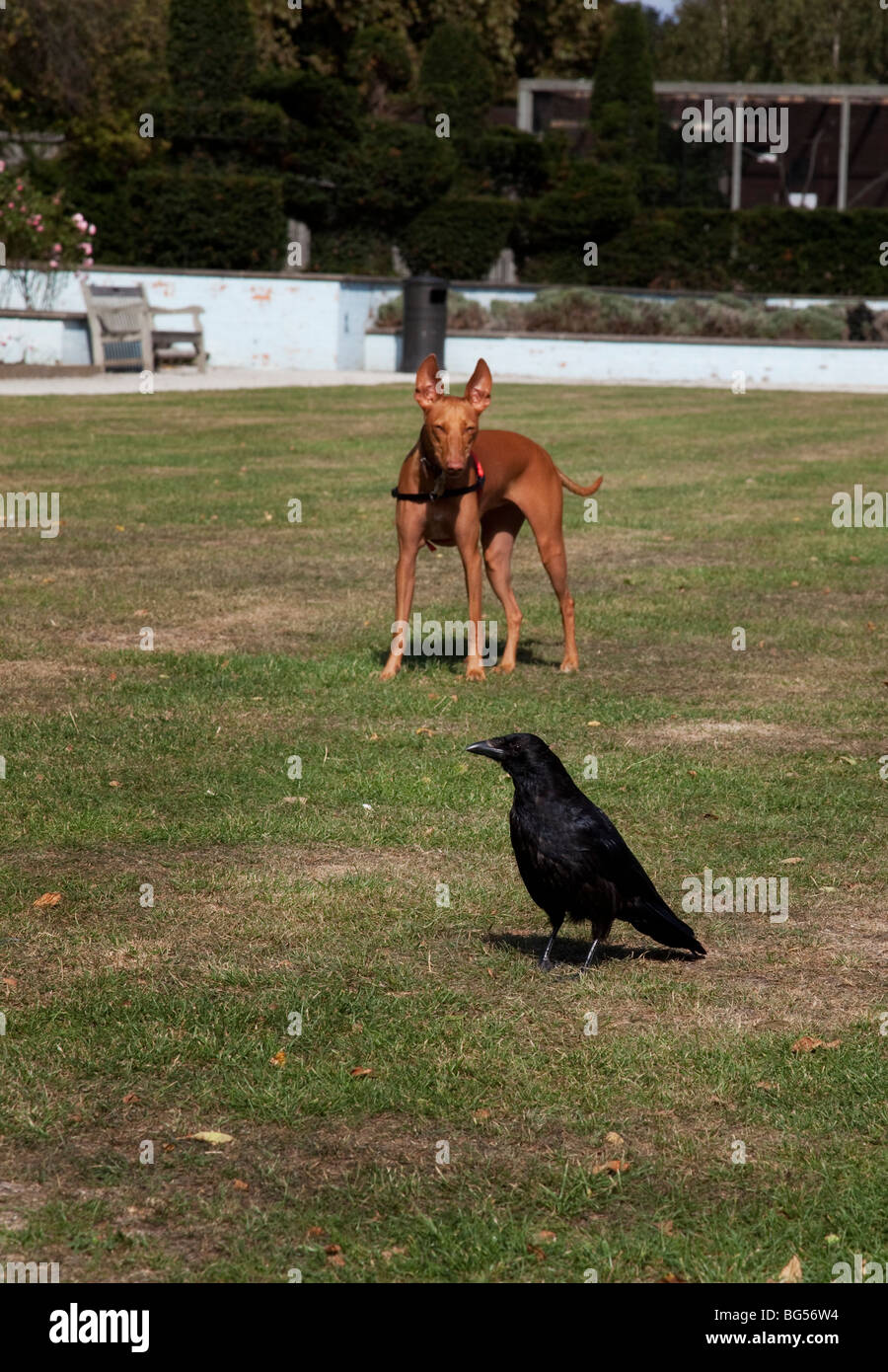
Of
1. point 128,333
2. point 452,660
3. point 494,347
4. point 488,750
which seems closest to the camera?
point 488,750

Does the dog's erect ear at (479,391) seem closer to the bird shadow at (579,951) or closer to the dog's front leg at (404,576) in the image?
the dog's front leg at (404,576)

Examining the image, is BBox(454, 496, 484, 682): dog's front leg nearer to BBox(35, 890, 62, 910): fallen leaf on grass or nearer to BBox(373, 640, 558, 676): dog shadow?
BBox(373, 640, 558, 676): dog shadow

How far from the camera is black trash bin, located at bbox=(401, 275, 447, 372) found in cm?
2823

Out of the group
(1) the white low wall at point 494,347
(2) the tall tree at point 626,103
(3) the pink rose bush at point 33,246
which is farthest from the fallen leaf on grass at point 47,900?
(2) the tall tree at point 626,103

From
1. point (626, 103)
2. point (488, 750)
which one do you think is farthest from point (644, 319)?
point (488, 750)

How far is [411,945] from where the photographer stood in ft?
16.8

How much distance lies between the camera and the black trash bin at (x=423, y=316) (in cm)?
2823

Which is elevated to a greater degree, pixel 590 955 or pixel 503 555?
pixel 503 555

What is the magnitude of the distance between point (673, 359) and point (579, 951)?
2637 cm

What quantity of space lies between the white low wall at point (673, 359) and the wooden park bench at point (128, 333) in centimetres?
485

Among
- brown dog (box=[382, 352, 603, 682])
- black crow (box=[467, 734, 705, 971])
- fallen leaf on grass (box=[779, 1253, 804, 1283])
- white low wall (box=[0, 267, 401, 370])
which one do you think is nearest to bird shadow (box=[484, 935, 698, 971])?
black crow (box=[467, 734, 705, 971])

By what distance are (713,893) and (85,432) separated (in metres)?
15.1

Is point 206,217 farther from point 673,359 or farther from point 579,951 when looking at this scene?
point 579,951

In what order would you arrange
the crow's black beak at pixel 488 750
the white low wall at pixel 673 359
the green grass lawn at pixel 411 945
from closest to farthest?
the green grass lawn at pixel 411 945 < the crow's black beak at pixel 488 750 < the white low wall at pixel 673 359
